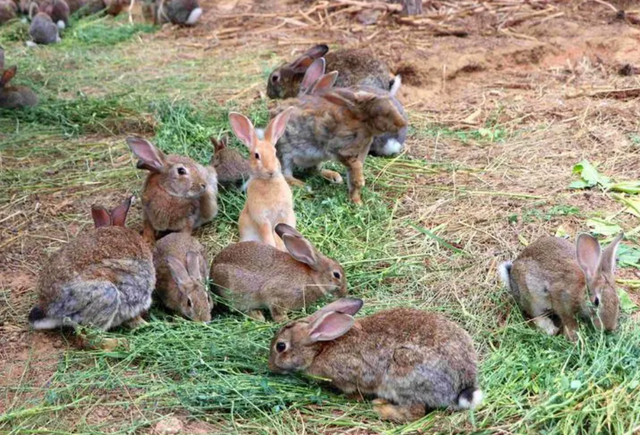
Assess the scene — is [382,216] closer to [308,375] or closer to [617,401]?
[308,375]

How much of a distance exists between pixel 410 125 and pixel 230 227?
2538 millimetres

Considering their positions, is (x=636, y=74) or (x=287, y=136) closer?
(x=287, y=136)

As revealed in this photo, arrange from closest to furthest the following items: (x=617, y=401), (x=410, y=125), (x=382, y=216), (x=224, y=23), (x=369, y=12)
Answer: (x=617, y=401) < (x=382, y=216) < (x=410, y=125) < (x=369, y=12) < (x=224, y=23)

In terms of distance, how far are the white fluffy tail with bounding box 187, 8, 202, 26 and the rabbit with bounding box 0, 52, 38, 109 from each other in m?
4.07

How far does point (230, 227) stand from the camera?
6285mm

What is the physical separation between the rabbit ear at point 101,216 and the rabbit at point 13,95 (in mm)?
3655

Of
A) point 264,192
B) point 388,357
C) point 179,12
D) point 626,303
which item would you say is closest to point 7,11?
point 179,12

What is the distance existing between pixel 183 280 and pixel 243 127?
143 cm

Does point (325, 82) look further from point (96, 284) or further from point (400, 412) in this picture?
point (400, 412)

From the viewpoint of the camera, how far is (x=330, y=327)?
4.30 metres

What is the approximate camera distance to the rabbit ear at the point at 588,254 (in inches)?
179

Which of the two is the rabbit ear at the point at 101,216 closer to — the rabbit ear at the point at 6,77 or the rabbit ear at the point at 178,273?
the rabbit ear at the point at 178,273

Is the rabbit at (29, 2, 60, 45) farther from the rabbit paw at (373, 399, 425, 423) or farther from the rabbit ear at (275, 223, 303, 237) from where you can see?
the rabbit paw at (373, 399, 425, 423)

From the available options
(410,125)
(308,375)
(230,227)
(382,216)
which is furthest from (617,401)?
(410,125)
